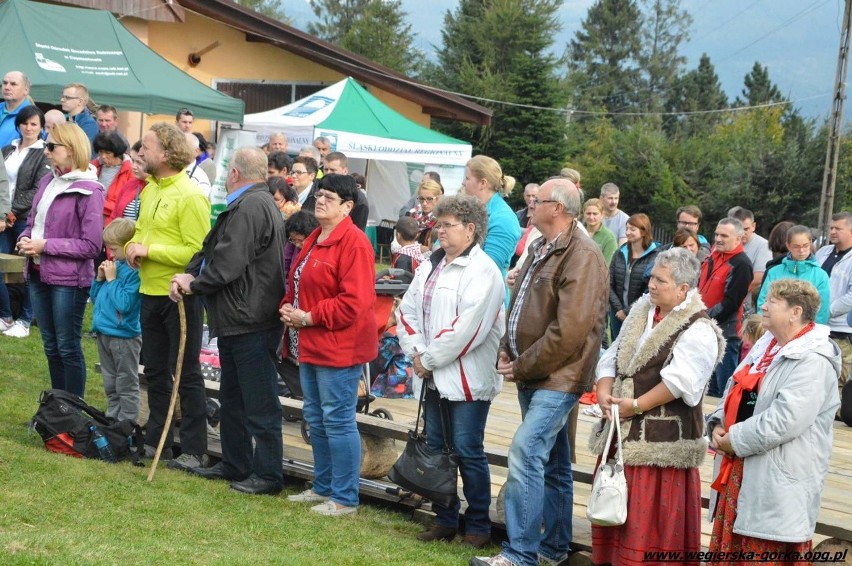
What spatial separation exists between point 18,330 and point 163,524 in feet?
17.6

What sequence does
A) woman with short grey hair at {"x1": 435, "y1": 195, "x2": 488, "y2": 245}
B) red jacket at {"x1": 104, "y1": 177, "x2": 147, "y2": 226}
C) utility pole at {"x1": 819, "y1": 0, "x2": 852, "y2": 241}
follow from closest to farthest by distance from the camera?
woman with short grey hair at {"x1": 435, "y1": 195, "x2": 488, "y2": 245} → red jacket at {"x1": 104, "y1": 177, "x2": 147, "y2": 226} → utility pole at {"x1": 819, "y1": 0, "x2": 852, "y2": 241}

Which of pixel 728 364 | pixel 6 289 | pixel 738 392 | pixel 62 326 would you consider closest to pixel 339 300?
pixel 738 392

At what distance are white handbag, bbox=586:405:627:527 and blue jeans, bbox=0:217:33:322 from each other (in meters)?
6.51

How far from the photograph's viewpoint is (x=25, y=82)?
1052 cm

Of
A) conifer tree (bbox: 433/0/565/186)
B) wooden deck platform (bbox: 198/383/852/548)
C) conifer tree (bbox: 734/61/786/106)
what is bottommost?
wooden deck platform (bbox: 198/383/852/548)

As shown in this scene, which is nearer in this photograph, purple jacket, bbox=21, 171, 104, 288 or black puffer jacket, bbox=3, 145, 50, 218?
purple jacket, bbox=21, 171, 104, 288

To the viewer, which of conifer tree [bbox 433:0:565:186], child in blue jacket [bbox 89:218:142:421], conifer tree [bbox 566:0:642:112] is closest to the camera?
child in blue jacket [bbox 89:218:142:421]

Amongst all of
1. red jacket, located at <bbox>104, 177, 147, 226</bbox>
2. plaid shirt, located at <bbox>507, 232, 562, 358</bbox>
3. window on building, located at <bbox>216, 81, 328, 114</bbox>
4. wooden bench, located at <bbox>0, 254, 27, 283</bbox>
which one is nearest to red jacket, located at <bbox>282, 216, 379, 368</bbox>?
plaid shirt, located at <bbox>507, 232, 562, 358</bbox>

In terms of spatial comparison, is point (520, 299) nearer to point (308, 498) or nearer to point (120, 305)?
point (308, 498)

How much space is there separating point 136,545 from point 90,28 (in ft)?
38.2

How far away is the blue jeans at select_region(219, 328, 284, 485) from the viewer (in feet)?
21.3

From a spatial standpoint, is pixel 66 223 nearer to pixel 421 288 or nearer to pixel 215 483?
pixel 215 483

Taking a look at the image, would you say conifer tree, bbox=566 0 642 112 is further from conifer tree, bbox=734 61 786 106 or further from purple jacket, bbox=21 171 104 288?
purple jacket, bbox=21 171 104 288

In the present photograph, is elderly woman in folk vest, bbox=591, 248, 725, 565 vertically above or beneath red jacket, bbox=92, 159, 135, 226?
beneath
